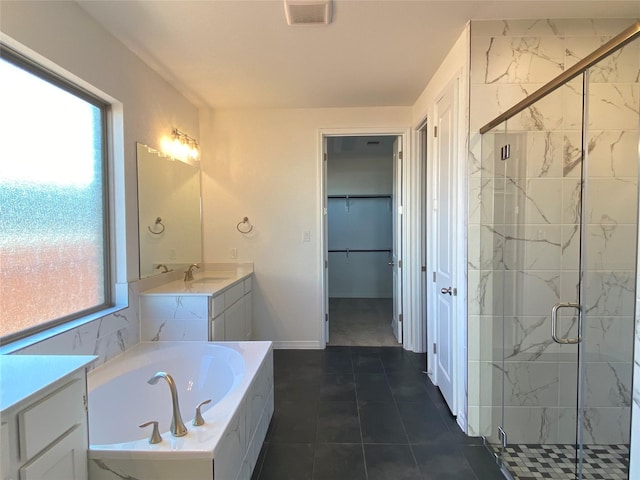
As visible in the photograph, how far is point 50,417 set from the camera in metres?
0.99

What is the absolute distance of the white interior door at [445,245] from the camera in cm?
228

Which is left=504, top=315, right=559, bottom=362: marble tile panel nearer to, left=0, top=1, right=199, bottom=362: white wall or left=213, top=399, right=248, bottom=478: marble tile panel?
left=213, top=399, right=248, bottom=478: marble tile panel

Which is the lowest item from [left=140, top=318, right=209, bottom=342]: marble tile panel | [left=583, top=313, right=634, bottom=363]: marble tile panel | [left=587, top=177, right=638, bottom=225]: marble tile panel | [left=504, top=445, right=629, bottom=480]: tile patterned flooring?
[left=504, top=445, right=629, bottom=480]: tile patterned flooring

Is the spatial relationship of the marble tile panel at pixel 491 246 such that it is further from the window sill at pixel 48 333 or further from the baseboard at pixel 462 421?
the window sill at pixel 48 333

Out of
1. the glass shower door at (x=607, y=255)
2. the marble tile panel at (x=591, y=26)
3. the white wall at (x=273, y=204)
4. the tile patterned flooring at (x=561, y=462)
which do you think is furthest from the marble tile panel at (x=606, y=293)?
the white wall at (x=273, y=204)

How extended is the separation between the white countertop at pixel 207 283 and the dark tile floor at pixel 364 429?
0.93m

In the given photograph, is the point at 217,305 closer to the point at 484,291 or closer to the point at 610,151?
the point at 484,291

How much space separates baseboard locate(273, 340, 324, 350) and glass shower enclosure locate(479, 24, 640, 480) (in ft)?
5.98

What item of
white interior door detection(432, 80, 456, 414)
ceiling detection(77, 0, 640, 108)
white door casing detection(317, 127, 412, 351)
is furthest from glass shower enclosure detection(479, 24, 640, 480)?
white door casing detection(317, 127, 412, 351)

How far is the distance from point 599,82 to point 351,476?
2.47 meters

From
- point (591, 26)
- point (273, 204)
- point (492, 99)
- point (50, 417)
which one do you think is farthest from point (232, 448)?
point (591, 26)

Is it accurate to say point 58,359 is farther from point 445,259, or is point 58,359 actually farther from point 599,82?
point 599,82

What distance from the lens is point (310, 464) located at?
1838mm

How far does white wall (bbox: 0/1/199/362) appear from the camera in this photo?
1.55 m
